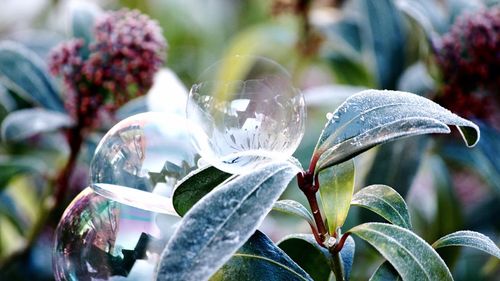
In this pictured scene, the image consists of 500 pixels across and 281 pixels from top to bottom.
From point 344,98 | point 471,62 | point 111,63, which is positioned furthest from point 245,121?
point 344,98

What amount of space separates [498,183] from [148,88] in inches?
17.4

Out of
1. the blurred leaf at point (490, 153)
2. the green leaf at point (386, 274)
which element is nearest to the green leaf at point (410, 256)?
the green leaf at point (386, 274)

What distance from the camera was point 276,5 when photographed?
3.97 ft

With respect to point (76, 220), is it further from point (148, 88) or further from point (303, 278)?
point (148, 88)

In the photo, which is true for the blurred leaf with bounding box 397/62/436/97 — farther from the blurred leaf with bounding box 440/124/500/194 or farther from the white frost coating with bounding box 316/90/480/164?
the white frost coating with bounding box 316/90/480/164

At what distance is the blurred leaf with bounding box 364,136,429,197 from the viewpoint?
936 mm

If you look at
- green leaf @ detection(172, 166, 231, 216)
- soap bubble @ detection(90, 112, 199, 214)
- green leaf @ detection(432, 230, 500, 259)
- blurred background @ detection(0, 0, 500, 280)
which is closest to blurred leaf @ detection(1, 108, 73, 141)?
blurred background @ detection(0, 0, 500, 280)

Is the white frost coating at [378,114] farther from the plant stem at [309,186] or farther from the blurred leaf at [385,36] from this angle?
the blurred leaf at [385,36]

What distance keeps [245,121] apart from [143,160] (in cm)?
9

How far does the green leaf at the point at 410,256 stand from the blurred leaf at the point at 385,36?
0.56m

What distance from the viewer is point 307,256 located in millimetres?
600

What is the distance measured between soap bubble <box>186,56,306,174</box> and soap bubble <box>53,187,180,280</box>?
0.07 m

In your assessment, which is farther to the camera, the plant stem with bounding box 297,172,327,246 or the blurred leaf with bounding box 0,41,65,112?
the blurred leaf with bounding box 0,41,65,112

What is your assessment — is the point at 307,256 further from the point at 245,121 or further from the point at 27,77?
the point at 27,77
